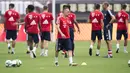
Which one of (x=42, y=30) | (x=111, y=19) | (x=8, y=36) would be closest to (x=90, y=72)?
A: (x=111, y=19)

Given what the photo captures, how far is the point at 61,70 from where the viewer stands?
15.8 metres

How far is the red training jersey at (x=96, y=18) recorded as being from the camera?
22.3 metres

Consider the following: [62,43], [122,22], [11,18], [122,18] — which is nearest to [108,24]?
[122,18]

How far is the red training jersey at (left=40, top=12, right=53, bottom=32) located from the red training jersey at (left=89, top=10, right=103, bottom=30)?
182 cm

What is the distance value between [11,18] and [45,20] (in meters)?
1.92

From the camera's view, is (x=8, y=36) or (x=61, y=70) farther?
(x=8, y=36)

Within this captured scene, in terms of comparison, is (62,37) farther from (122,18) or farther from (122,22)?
(122,22)

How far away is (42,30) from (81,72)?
8.31m

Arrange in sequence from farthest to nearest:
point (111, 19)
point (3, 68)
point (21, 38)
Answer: point (21, 38) → point (111, 19) → point (3, 68)

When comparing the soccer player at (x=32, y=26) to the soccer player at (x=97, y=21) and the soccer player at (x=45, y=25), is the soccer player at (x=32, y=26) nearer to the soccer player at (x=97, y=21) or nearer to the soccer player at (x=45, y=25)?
the soccer player at (x=45, y=25)

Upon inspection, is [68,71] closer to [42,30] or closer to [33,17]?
[33,17]

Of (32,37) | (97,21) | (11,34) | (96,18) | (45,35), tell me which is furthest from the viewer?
(11,34)

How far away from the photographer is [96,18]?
2244cm

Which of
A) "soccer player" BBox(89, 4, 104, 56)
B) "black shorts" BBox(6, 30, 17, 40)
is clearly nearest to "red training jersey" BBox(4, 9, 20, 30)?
"black shorts" BBox(6, 30, 17, 40)
